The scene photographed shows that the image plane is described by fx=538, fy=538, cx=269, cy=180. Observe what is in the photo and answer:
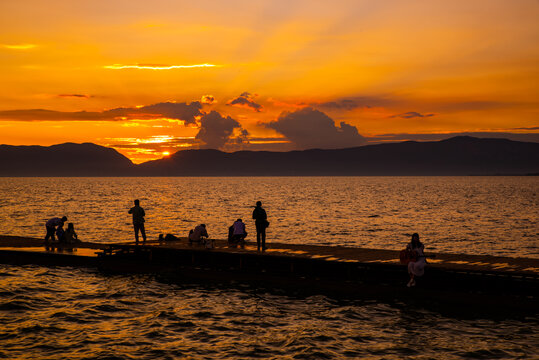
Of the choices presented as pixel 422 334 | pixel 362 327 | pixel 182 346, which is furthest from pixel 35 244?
pixel 422 334

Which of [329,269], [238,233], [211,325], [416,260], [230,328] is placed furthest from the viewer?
[238,233]

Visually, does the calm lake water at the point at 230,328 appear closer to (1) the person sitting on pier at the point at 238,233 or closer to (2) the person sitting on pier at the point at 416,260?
(2) the person sitting on pier at the point at 416,260

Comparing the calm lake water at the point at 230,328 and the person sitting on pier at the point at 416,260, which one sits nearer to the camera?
the calm lake water at the point at 230,328

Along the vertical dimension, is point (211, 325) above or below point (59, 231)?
below

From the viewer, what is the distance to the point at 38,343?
57.1 ft

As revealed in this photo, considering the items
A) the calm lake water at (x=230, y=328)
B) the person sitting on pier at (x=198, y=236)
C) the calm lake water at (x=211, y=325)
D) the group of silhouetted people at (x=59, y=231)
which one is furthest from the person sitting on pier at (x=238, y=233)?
the group of silhouetted people at (x=59, y=231)

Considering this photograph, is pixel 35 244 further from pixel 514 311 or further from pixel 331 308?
pixel 514 311

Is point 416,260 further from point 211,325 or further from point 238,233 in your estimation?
point 238,233

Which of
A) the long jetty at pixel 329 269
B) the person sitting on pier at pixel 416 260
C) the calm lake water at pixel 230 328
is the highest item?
the person sitting on pier at pixel 416 260

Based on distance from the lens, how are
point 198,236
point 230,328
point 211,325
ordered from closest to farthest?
point 230,328, point 211,325, point 198,236

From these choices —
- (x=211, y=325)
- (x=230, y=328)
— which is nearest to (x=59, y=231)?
(x=211, y=325)

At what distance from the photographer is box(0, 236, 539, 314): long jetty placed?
816 inches

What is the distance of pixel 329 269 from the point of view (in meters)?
→ 24.3

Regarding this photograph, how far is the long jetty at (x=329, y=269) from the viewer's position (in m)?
20.7
